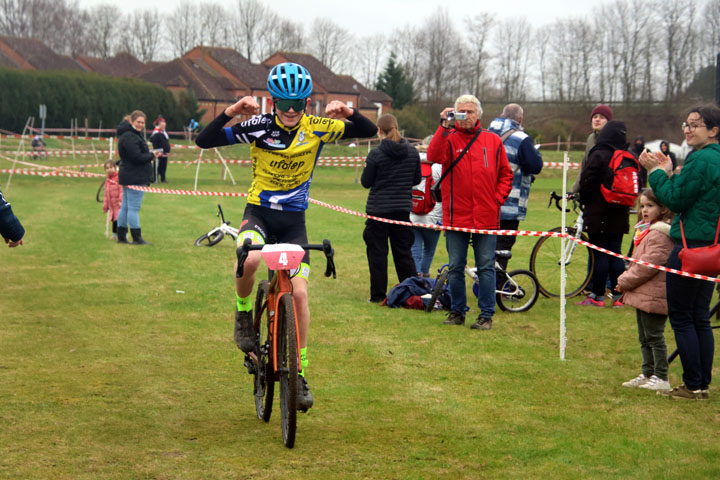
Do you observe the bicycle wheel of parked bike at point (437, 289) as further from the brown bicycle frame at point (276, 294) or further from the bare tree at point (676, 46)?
the bare tree at point (676, 46)

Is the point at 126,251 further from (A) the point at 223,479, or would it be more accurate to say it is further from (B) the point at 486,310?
(A) the point at 223,479

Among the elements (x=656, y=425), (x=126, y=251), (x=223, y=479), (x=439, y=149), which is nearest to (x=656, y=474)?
(x=656, y=425)

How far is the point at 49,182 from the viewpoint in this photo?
3044cm

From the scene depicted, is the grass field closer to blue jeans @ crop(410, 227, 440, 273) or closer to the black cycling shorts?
blue jeans @ crop(410, 227, 440, 273)

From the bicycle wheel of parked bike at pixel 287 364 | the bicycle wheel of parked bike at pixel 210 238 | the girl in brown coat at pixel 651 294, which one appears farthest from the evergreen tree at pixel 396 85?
the bicycle wheel of parked bike at pixel 287 364

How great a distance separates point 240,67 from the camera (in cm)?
9481

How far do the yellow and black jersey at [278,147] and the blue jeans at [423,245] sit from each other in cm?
539

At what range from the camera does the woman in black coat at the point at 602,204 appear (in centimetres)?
1000

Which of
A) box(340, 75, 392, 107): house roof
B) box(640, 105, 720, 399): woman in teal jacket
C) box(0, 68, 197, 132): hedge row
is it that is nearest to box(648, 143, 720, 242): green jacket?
box(640, 105, 720, 399): woman in teal jacket

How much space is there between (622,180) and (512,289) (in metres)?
1.80

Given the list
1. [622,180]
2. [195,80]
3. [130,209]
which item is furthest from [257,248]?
[195,80]

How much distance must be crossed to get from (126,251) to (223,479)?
10139 mm

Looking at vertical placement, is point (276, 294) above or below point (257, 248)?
below

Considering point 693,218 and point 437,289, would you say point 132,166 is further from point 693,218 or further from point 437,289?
point 693,218
